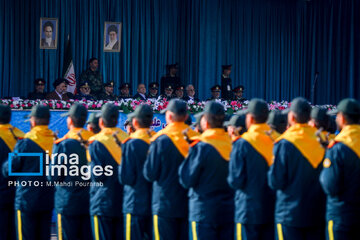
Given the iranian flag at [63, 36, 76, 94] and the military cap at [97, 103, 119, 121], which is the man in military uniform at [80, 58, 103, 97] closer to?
the iranian flag at [63, 36, 76, 94]

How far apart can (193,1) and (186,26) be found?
0.69 meters

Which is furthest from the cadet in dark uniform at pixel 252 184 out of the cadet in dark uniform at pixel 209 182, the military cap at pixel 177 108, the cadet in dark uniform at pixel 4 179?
the cadet in dark uniform at pixel 4 179

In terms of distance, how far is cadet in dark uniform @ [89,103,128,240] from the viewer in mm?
4328

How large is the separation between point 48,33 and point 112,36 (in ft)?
5.27

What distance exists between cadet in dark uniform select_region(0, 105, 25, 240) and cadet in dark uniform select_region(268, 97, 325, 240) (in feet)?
8.05

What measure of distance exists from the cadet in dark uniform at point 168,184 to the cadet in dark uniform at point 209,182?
0.17 m

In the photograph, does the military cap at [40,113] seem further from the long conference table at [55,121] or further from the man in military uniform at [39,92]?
the man in military uniform at [39,92]

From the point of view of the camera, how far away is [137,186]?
14.1ft

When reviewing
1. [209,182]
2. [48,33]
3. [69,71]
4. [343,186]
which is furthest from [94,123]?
[48,33]

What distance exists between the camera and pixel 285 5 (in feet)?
49.6

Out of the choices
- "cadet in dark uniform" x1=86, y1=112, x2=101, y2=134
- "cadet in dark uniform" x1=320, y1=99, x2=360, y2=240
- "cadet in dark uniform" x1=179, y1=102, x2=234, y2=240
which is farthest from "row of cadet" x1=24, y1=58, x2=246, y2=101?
"cadet in dark uniform" x1=320, y1=99, x2=360, y2=240

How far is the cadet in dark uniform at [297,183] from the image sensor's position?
379cm

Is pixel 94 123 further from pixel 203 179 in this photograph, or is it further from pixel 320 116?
pixel 320 116

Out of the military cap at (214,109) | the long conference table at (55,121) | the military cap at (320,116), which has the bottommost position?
the long conference table at (55,121)
